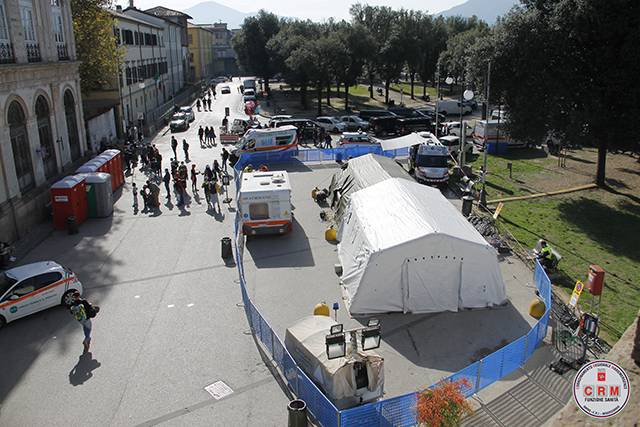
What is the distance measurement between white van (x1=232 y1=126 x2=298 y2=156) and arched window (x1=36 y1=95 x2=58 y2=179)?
1129 centimetres

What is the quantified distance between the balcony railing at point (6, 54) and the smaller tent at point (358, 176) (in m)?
15.1

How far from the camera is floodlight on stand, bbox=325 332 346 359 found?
922cm

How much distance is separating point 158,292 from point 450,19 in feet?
277

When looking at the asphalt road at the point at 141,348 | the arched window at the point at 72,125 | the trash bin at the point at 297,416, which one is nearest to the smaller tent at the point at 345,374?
the trash bin at the point at 297,416

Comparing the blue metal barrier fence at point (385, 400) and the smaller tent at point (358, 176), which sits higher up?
the smaller tent at point (358, 176)

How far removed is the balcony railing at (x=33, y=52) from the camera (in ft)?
70.7

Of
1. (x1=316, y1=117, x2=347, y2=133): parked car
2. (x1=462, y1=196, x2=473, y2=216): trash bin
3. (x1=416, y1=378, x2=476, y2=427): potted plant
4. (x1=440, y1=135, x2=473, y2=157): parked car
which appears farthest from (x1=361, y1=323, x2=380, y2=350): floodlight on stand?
(x1=316, y1=117, x2=347, y2=133): parked car

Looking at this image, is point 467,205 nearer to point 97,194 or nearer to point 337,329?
point 337,329

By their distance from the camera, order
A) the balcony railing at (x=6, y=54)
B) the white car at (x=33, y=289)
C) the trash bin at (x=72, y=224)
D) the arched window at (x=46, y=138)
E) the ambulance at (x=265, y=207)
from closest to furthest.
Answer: the white car at (x=33, y=289), the ambulance at (x=265, y=207), the balcony railing at (x=6, y=54), the trash bin at (x=72, y=224), the arched window at (x=46, y=138)

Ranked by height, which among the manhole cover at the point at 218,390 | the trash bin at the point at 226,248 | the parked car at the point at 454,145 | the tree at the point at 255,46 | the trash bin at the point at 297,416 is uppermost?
the tree at the point at 255,46

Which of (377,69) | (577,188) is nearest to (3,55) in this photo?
(577,188)

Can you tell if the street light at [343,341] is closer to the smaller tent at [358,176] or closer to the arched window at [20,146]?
the smaller tent at [358,176]

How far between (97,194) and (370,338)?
16965 mm

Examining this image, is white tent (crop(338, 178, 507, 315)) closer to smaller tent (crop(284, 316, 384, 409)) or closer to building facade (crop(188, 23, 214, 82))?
smaller tent (crop(284, 316, 384, 409))
